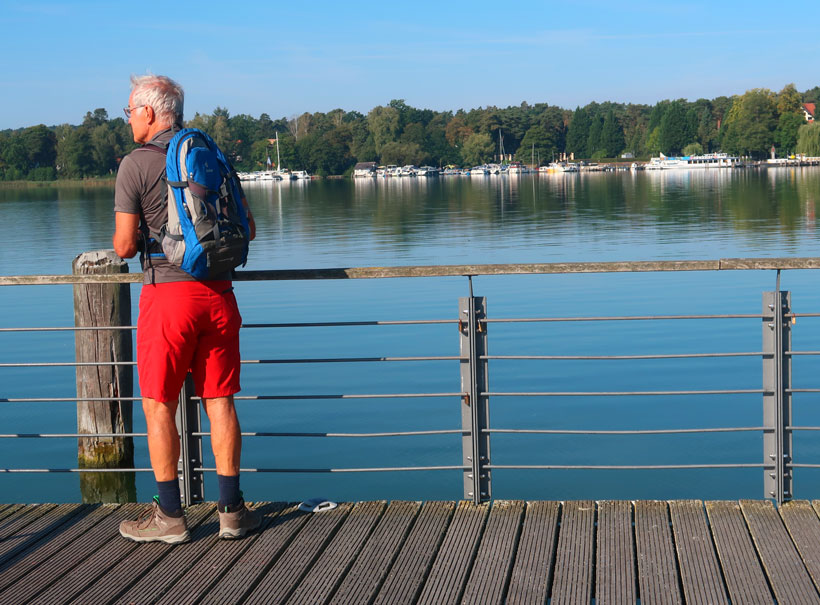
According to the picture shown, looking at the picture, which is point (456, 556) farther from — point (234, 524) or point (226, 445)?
point (226, 445)

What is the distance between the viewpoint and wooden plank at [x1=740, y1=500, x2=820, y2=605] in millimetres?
3414

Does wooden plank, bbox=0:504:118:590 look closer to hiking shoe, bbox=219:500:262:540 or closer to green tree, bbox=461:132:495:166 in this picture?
hiking shoe, bbox=219:500:262:540

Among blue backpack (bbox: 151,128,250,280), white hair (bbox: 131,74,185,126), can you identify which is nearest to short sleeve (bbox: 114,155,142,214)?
blue backpack (bbox: 151,128,250,280)

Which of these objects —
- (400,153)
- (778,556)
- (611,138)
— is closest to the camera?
(778,556)

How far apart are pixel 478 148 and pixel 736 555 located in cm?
17361

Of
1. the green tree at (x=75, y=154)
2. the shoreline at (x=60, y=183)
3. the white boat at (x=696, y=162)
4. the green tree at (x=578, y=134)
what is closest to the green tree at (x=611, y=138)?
the green tree at (x=578, y=134)

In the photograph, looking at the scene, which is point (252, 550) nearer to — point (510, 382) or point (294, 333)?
point (510, 382)

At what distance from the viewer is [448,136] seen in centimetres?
18475

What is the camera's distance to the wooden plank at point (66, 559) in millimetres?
3646

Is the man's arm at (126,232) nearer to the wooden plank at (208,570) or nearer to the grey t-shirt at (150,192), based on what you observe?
the grey t-shirt at (150,192)

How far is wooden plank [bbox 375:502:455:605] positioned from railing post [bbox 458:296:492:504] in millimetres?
166

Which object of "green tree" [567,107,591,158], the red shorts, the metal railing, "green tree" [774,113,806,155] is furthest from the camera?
"green tree" [567,107,591,158]

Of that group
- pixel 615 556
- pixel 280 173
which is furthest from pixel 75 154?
pixel 615 556

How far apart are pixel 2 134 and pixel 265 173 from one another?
4105cm
